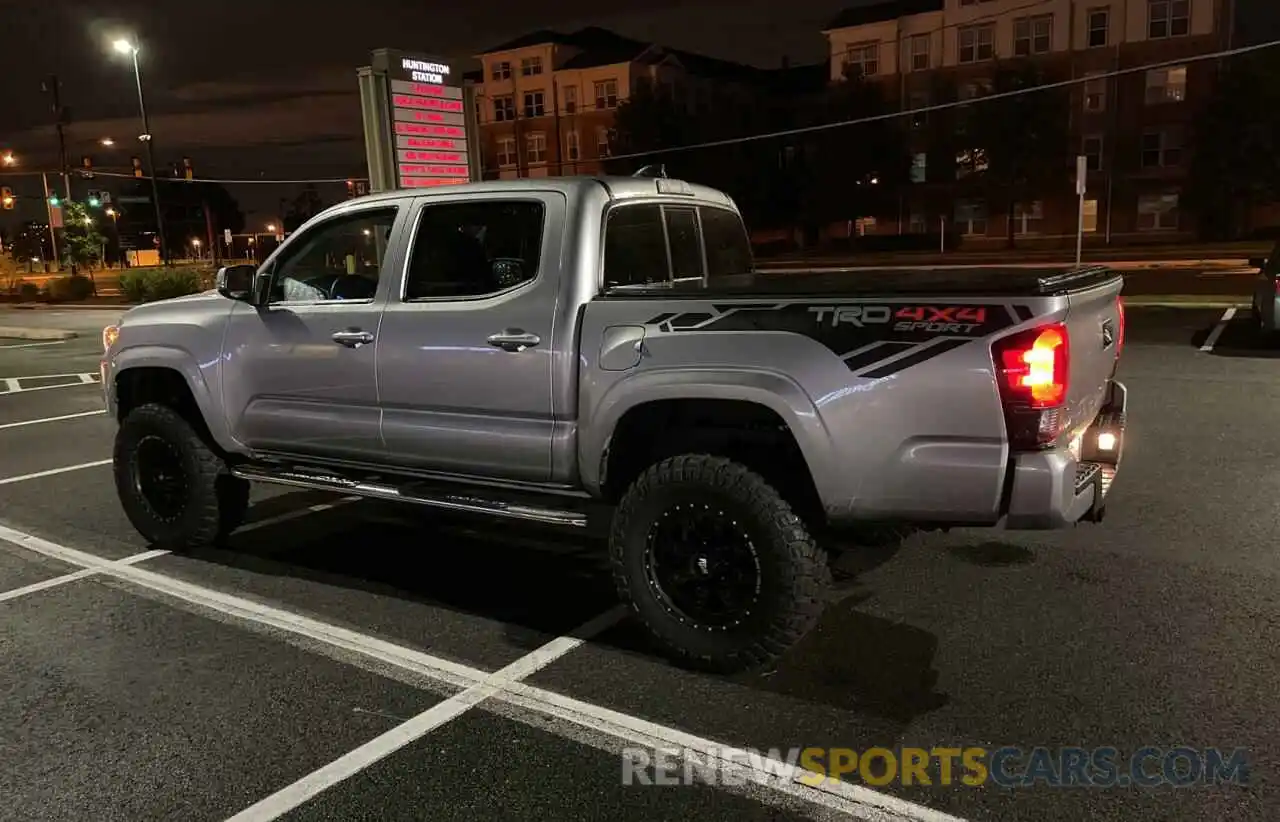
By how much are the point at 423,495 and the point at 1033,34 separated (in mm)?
50046

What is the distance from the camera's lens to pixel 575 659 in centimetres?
442

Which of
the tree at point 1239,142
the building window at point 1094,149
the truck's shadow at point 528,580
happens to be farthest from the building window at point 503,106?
the truck's shadow at point 528,580

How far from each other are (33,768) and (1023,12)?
5208 centimetres

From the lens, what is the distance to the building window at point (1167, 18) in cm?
4434

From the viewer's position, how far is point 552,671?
429cm

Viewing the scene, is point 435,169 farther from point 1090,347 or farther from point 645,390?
point 1090,347

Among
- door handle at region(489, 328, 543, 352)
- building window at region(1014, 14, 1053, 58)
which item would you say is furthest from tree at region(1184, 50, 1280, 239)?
door handle at region(489, 328, 543, 352)

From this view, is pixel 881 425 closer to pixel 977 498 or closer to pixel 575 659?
pixel 977 498

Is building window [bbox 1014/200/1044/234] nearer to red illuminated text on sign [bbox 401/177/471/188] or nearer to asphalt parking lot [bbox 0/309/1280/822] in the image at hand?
red illuminated text on sign [bbox 401/177/471/188]

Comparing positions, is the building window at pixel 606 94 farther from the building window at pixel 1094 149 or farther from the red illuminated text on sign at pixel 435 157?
the red illuminated text on sign at pixel 435 157

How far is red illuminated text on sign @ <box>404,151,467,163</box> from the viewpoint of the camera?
15.7 metres

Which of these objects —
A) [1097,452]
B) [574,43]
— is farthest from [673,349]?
[574,43]

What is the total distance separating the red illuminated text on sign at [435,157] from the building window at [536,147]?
47.2 meters

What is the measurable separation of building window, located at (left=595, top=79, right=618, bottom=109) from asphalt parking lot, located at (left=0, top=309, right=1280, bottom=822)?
2221 inches
